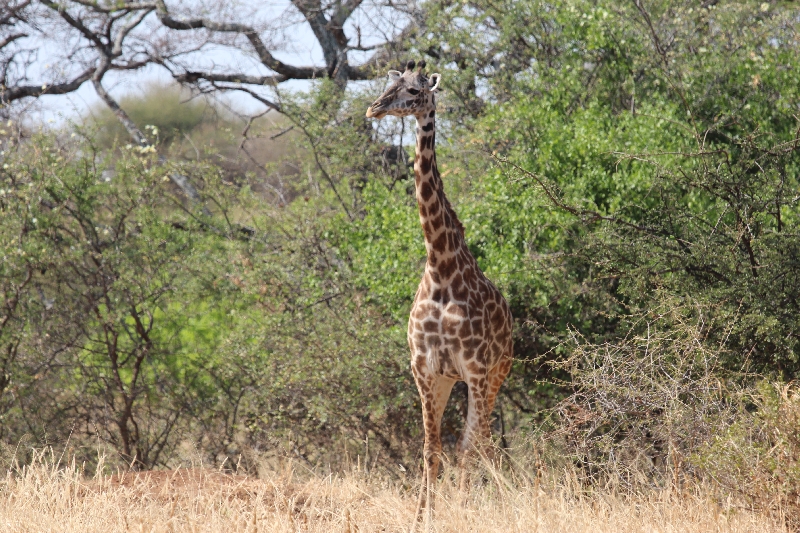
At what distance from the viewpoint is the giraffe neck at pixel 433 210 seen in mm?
5957

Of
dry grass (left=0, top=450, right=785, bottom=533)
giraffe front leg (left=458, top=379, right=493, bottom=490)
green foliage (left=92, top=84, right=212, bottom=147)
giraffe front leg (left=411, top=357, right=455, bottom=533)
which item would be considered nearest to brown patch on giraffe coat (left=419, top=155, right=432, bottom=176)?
giraffe front leg (left=411, top=357, right=455, bottom=533)

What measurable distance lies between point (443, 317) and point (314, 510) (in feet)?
4.77

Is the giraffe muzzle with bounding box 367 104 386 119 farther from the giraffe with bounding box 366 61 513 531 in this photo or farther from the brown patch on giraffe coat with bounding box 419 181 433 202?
the brown patch on giraffe coat with bounding box 419 181 433 202

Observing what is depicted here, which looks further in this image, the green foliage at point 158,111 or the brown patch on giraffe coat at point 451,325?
the green foliage at point 158,111

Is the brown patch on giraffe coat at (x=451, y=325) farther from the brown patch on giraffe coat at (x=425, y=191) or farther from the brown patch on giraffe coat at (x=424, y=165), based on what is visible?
the brown patch on giraffe coat at (x=424, y=165)

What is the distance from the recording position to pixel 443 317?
241 inches

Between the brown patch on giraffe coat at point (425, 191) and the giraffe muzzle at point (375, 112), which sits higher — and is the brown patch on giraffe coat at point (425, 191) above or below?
below

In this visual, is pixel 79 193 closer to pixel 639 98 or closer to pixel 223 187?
pixel 223 187

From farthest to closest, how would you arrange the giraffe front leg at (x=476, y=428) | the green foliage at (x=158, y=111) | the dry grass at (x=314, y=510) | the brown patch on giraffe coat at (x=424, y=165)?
1. the green foliage at (x=158, y=111)
2. the giraffe front leg at (x=476, y=428)
3. the brown patch on giraffe coat at (x=424, y=165)
4. the dry grass at (x=314, y=510)

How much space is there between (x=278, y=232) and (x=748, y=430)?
19.5 ft

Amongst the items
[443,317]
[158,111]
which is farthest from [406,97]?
[158,111]

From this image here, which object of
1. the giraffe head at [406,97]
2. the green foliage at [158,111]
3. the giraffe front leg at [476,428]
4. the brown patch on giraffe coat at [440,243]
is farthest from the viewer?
the green foliage at [158,111]

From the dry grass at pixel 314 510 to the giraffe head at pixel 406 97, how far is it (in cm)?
225

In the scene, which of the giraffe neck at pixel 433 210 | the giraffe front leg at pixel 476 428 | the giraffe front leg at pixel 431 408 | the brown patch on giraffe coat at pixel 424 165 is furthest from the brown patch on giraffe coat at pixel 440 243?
the giraffe front leg at pixel 476 428
